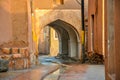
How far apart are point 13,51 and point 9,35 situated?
1710 millimetres

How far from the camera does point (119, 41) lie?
732 cm

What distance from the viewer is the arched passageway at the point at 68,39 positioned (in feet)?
108

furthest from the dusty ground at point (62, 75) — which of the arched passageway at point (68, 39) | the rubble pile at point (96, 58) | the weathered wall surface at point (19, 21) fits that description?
the arched passageway at point (68, 39)

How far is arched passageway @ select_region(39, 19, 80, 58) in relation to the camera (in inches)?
1299

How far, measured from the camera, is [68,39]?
1436 inches

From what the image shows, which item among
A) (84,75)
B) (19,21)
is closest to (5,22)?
(19,21)

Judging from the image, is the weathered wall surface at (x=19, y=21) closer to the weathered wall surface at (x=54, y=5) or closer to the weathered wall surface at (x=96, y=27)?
the weathered wall surface at (x=96, y=27)

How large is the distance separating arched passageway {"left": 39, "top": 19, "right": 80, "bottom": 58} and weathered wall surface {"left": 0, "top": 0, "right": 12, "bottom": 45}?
529 inches

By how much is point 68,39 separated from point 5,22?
18111mm

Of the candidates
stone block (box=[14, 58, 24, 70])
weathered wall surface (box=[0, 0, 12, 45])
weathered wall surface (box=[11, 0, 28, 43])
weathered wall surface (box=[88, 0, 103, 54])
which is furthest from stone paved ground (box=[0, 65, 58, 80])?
weathered wall surface (box=[88, 0, 103, 54])

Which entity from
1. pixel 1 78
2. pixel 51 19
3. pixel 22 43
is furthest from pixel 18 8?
pixel 51 19

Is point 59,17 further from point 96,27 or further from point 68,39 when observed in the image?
point 96,27

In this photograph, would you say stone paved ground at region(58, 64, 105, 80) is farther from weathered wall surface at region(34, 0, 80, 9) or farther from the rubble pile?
weathered wall surface at region(34, 0, 80, 9)

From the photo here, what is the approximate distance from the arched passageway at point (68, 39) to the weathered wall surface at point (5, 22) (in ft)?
44.1
